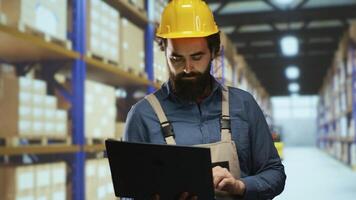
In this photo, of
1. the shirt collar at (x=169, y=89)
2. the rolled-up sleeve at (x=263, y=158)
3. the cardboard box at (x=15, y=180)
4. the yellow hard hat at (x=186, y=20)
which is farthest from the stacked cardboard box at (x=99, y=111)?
the rolled-up sleeve at (x=263, y=158)

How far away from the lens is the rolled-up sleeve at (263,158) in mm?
1861

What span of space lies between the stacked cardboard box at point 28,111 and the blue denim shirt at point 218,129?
1.45 metres

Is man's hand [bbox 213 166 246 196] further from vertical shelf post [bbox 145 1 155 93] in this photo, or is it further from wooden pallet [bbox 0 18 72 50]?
vertical shelf post [bbox 145 1 155 93]

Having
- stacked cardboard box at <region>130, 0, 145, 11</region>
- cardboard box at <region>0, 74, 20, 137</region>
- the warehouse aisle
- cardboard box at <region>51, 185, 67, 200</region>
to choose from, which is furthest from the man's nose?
the warehouse aisle

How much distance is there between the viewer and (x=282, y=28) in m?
13.3

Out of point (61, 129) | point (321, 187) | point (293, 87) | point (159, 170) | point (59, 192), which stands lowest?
point (321, 187)

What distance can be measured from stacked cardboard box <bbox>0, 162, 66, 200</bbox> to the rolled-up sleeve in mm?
1939

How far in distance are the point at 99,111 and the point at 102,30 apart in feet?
2.40

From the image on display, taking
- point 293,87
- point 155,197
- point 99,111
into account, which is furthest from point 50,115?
point 293,87

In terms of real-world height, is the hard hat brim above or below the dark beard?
above

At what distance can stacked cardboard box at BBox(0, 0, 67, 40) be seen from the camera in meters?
3.05

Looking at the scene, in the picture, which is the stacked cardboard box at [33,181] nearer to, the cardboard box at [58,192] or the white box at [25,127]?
the cardboard box at [58,192]

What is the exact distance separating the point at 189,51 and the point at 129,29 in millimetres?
2936

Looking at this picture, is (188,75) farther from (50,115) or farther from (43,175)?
(43,175)
